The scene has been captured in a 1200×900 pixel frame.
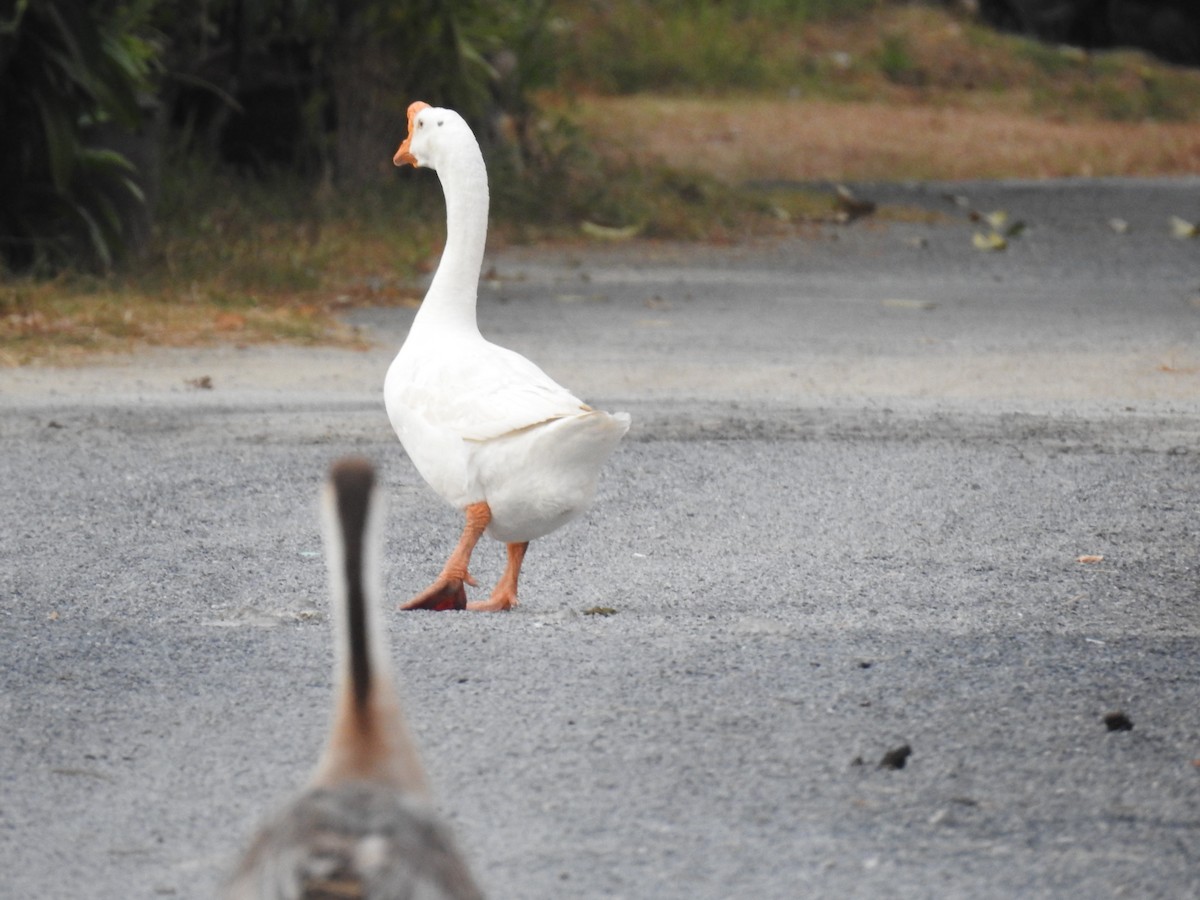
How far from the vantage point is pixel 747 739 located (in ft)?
11.3

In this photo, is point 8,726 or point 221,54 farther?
point 221,54

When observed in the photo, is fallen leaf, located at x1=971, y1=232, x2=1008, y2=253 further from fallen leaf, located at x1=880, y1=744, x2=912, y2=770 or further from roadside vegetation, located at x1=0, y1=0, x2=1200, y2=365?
fallen leaf, located at x1=880, y1=744, x2=912, y2=770

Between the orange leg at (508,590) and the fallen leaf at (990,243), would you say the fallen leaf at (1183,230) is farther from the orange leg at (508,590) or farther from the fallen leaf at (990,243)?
the orange leg at (508,590)

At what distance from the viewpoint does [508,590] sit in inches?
175

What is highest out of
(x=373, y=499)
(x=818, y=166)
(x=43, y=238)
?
(x=373, y=499)

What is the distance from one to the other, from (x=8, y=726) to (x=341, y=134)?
11.4 m

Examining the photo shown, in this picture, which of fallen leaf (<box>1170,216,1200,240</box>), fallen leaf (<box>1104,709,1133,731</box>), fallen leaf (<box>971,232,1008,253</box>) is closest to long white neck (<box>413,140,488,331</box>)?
fallen leaf (<box>1104,709,1133,731</box>)

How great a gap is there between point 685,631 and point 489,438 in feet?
2.15

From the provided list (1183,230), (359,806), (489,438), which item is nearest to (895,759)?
(489,438)

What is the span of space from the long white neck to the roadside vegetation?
12.8 feet

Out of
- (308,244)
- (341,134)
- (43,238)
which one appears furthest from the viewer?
(341,134)

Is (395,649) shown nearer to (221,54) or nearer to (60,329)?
(60,329)

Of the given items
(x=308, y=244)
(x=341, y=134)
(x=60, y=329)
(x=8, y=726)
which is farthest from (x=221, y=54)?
(x=8, y=726)

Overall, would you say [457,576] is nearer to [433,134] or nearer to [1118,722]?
[433,134]
